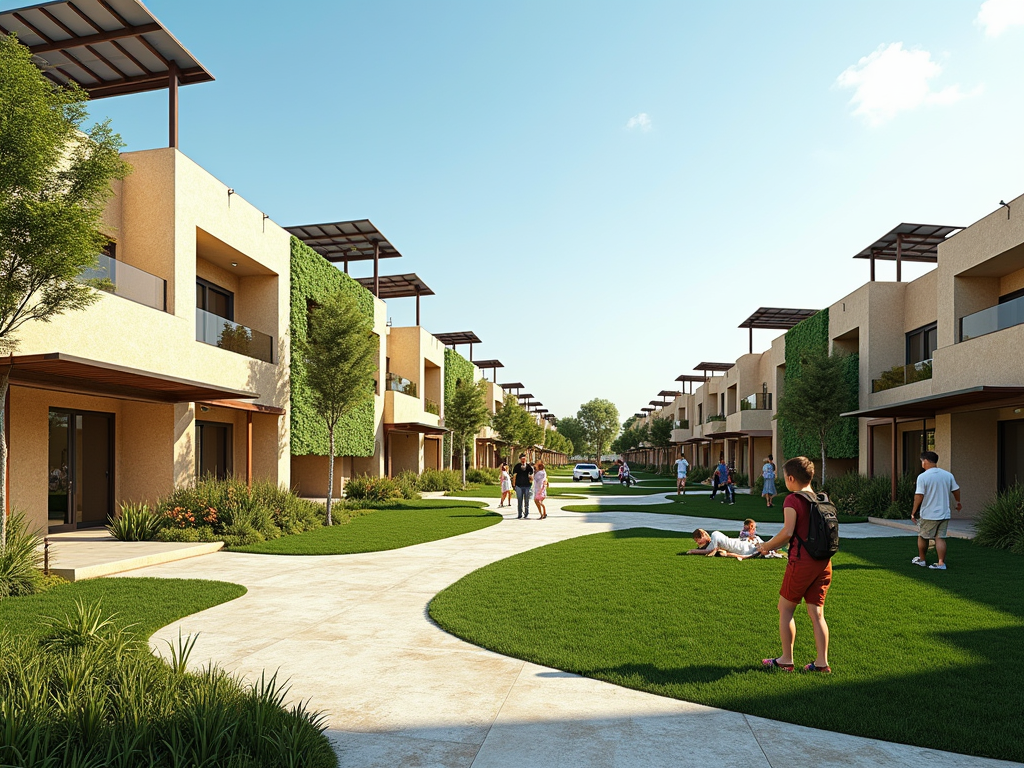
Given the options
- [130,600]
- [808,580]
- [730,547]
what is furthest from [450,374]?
[808,580]

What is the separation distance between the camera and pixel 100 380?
12.4 meters

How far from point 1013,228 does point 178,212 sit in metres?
20.0

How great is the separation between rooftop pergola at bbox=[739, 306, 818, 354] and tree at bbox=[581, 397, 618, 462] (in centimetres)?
8012

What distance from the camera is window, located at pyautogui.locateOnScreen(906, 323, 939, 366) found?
23.3m

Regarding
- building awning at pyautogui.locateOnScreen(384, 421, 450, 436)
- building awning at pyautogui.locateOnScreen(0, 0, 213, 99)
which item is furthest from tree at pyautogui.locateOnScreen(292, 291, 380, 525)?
building awning at pyautogui.locateOnScreen(384, 421, 450, 436)

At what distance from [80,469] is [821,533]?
1542 cm

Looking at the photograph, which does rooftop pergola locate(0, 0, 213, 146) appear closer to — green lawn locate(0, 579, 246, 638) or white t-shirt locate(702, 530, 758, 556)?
green lawn locate(0, 579, 246, 638)

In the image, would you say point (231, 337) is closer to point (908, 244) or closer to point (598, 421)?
point (908, 244)

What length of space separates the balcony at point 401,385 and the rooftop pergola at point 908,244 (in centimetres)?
2009

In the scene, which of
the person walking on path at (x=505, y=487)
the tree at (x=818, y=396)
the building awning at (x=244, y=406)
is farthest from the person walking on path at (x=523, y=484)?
the tree at (x=818, y=396)

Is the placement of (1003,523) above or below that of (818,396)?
below

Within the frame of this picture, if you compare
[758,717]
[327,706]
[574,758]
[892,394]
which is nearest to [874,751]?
[758,717]

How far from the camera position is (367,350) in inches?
777

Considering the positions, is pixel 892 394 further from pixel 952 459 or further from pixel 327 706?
pixel 327 706
